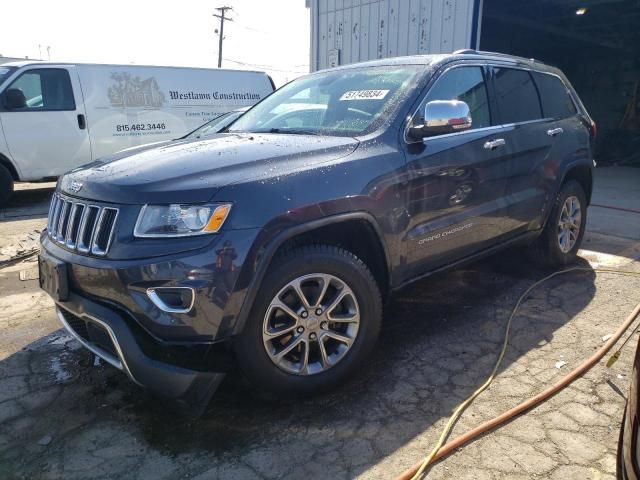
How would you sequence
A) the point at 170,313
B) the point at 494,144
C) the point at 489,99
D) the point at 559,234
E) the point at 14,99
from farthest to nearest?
1. the point at 14,99
2. the point at 559,234
3. the point at 489,99
4. the point at 494,144
5. the point at 170,313

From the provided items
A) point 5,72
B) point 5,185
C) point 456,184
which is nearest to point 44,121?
point 5,72

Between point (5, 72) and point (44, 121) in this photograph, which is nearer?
point (5, 72)

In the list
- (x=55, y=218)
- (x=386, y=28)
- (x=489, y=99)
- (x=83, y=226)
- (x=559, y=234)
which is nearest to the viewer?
(x=83, y=226)

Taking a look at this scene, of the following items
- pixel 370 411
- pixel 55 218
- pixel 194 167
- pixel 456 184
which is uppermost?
pixel 194 167

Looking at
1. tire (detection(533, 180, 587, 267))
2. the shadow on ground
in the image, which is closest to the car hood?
tire (detection(533, 180, 587, 267))

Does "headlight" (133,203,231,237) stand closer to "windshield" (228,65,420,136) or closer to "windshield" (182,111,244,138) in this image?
"windshield" (228,65,420,136)

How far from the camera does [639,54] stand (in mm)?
17156

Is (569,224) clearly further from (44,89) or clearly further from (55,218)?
(44,89)

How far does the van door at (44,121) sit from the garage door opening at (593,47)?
853 cm

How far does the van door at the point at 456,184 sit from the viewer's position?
3062 millimetres

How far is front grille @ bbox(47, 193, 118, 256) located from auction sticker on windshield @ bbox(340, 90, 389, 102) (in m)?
1.72

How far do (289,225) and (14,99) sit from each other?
24.3 ft

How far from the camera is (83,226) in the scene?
8.18ft

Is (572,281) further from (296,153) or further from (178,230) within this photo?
(178,230)
